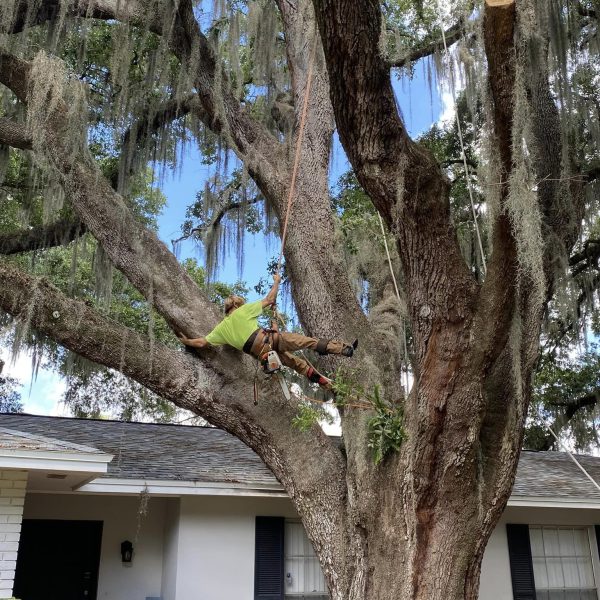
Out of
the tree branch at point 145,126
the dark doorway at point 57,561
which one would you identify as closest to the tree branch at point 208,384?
the tree branch at point 145,126

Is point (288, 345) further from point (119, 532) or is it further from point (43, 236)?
point (43, 236)

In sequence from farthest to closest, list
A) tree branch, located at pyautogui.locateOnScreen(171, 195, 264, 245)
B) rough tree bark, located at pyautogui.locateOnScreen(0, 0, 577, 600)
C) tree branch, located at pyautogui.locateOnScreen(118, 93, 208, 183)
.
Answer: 1. tree branch, located at pyautogui.locateOnScreen(171, 195, 264, 245)
2. tree branch, located at pyautogui.locateOnScreen(118, 93, 208, 183)
3. rough tree bark, located at pyautogui.locateOnScreen(0, 0, 577, 600)

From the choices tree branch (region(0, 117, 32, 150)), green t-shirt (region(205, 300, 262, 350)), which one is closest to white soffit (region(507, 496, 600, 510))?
green t-shirt (region(205, 300, 262, 350))

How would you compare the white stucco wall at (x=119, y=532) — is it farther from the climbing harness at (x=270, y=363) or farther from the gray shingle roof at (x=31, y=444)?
the climbing harness at (x=270, y=363)

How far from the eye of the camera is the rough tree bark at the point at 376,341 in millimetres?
4121

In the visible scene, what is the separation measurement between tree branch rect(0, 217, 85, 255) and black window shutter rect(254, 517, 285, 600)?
4116mm

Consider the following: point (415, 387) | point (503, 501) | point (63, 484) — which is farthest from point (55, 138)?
point (503, 501)

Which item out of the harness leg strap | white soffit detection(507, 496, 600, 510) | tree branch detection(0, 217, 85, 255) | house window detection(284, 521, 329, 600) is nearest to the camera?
the harness leg strap

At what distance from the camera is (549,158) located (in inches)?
169

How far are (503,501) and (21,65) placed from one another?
5987 millimetres

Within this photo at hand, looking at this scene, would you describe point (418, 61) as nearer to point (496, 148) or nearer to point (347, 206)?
point (347, 206)

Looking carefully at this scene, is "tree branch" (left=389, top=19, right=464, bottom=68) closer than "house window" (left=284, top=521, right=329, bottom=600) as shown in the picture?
Yes

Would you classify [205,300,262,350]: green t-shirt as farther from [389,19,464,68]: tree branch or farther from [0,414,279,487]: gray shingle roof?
[389,19,464,68]: tree branch

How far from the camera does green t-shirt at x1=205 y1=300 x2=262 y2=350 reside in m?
5.39
